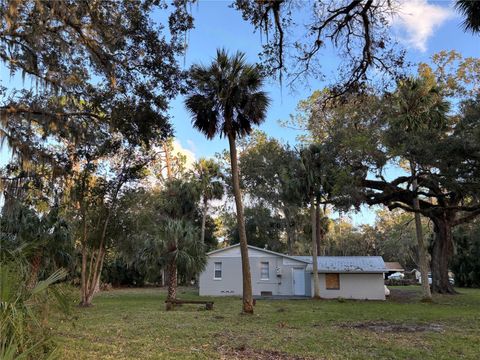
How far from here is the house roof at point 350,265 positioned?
29750 mm

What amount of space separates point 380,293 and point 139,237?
639 inches

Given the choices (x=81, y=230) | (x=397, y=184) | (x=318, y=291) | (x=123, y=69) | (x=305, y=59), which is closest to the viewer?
(x=305, y=59)

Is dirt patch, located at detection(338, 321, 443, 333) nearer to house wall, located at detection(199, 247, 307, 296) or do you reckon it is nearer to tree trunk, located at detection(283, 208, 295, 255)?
house wall, located at detection(199, 247, 307, 296)

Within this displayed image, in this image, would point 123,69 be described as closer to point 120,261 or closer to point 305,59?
point 305,59

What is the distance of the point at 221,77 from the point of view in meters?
17.5

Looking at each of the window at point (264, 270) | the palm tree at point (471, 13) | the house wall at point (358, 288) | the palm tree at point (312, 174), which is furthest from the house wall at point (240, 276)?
the palm tree at point (471, 13)

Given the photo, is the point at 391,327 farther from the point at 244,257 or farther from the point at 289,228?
the point at 289,228

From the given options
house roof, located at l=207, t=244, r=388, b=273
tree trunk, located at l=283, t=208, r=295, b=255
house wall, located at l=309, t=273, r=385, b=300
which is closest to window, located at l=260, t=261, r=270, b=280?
house roof, located at l=207, t=244, r=388, b=273

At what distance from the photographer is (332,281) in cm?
3031

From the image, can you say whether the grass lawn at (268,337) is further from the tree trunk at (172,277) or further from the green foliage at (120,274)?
the green foliage at (120,274)

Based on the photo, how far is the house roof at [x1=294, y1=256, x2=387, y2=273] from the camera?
29.8m

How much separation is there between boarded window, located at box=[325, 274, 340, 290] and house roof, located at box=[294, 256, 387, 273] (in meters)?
0.54

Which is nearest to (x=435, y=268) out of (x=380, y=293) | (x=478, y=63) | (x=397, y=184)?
(x=380, y=293)

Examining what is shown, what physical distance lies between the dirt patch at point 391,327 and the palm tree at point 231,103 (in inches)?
193
